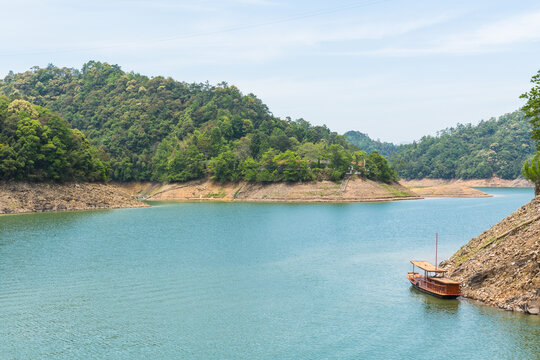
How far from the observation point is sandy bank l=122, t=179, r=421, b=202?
372ft

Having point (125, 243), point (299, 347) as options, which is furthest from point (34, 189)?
point (299, 347)

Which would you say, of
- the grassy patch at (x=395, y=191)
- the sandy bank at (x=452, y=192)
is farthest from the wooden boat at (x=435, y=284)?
the sandy bank at (x=452, y=192)

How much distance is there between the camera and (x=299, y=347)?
24.0 metres

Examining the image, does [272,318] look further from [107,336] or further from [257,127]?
[257,127]

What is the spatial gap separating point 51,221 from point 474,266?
5804 cm

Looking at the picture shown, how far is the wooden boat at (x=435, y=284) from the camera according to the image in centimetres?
3050

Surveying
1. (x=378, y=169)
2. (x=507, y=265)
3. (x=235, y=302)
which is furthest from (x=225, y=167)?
(x=507, y=265)

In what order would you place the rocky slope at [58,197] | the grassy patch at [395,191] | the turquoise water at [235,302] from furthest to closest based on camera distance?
the grassy patch at [395,191] < the rocky slope at [58,197] < the turquoise water at [235,302]

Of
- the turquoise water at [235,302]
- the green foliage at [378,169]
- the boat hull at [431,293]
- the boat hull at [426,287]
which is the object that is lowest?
the turquoise water at [235,302]

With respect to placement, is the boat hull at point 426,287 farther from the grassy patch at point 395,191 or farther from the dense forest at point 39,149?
the grassy patch at point 395,191

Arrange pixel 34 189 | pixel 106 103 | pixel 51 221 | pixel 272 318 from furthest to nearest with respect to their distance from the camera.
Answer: pixel 106 103 → pixel 34 189 → pixel 51 221 → pixel 272 318

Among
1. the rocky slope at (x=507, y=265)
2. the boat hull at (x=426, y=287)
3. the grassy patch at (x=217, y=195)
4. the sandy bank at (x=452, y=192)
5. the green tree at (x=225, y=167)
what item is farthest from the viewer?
Result: the sandy bank at (x=452, y=192)

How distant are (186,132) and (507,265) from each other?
123 meters

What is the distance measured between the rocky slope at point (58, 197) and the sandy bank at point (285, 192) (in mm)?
27199
